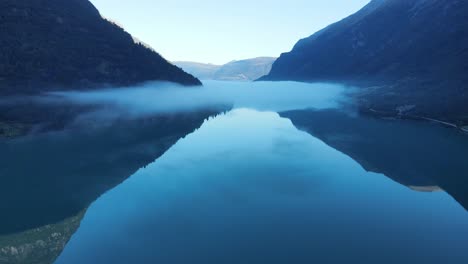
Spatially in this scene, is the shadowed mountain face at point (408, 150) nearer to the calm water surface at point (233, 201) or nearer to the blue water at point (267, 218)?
the calm water surface at point (233, 201)

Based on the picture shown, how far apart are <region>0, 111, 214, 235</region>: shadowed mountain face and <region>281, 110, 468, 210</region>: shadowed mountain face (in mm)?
64060

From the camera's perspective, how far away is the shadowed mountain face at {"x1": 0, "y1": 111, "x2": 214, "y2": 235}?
72.8 meters

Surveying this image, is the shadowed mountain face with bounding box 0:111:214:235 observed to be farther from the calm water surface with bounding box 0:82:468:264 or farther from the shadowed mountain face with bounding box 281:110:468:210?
the shadowed mountain face with bounding box 281:110:468:210

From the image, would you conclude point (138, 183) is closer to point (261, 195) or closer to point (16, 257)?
point (261, 195)

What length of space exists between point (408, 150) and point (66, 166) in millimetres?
107384

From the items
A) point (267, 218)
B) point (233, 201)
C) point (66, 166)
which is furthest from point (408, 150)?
point (66, 166)

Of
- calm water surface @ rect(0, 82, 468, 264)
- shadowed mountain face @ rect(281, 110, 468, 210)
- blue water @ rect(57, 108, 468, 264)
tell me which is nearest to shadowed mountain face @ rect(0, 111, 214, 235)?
calm water surface @ rect(0, 82, 468, 264)

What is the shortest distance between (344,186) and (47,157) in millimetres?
87581

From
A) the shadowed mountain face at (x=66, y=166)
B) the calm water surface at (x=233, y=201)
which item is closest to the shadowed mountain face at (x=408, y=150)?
the calm water surface at (x=233, y=201)

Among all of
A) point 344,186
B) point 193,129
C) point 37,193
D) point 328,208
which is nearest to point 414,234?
point 328,208

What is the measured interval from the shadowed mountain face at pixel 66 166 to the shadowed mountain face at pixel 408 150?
210 ft

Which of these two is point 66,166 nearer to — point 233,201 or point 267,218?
point 233,201

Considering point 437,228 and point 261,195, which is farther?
point 261,195

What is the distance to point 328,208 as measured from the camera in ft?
227
